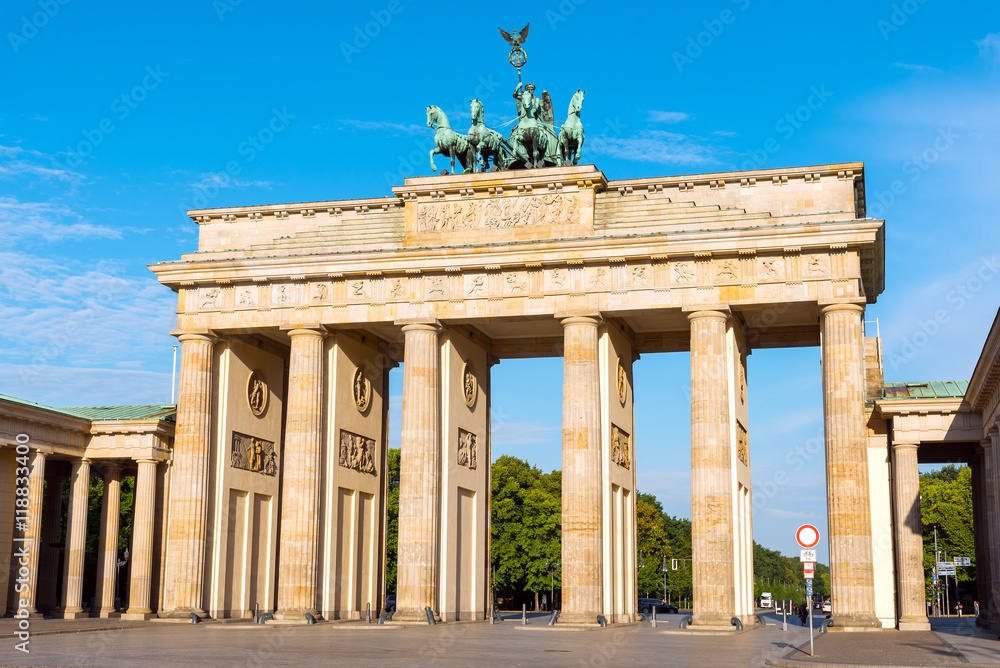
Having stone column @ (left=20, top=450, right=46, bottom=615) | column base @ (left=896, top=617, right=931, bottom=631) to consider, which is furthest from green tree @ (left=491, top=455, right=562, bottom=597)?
column base @ (left=896, top=617, right=931, bottom=631)

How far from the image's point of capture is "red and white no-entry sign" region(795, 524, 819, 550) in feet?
83.7

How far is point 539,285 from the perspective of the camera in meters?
42.3

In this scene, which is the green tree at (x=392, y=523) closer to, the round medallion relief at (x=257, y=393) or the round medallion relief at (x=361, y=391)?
the round medallion relief at (x=361, y=391)

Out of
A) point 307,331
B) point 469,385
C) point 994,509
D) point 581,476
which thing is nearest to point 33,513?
point 307,331

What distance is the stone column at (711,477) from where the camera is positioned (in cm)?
3806

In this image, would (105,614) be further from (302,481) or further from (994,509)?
(994,509)

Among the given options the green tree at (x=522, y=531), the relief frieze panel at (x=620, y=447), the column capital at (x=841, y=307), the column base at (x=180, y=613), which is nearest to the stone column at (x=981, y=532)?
the column capital at (x=841, y=307)

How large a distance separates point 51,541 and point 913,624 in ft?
119

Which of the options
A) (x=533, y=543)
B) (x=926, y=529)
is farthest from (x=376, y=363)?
(x=926, y=529)

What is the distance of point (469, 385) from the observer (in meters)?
46.8

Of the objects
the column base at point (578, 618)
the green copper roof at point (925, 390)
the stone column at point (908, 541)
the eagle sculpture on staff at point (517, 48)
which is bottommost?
the column base at point (578, 618)

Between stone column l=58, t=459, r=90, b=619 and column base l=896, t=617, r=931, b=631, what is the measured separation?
32.0 metres

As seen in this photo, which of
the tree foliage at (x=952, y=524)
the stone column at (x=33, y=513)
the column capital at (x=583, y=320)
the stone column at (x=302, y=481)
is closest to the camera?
the column capital at (x=583, y=320)

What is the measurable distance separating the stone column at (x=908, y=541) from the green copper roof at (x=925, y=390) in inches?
110
